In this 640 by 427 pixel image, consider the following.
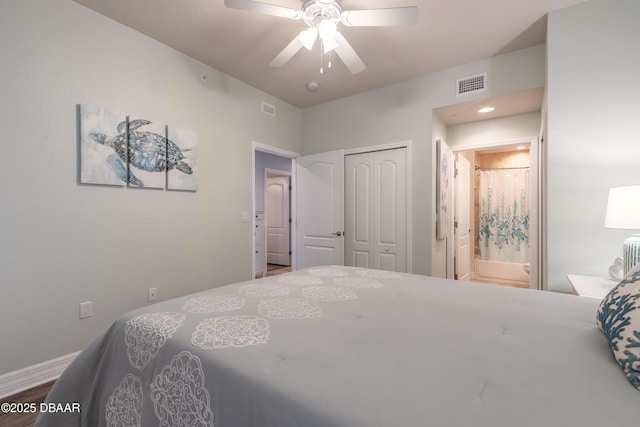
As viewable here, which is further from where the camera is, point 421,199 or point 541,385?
point 421,199

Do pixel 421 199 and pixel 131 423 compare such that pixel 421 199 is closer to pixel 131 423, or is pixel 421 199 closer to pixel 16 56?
pixel 131 423

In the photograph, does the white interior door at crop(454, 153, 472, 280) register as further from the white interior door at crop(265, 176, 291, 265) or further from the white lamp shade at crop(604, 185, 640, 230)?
the white interior door at crop(265, 176, 291, 265)

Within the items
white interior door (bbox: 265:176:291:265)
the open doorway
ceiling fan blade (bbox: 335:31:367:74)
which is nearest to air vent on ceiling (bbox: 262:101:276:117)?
ceiling fan blade (bbox: 335:31:367:74)

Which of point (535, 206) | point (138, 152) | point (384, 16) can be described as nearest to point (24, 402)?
point (138, 152)

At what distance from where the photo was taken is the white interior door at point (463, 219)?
420cm

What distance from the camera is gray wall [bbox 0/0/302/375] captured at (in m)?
1.87

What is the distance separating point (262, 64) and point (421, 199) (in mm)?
2298

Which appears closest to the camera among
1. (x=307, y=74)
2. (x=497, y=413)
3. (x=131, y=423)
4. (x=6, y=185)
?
(x=497, y=413)

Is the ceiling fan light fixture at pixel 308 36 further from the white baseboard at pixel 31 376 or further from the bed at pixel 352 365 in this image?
the white baseboard at pixel 31 376

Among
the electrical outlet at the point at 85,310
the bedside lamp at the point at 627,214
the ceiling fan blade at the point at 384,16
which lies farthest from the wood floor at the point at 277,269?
the bedside lamp at the point at 627,214

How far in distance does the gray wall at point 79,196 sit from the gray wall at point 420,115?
1700 mm

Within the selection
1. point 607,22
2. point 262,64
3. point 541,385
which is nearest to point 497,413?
point 541,385

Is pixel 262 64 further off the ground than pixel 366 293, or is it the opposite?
pixel 262 64

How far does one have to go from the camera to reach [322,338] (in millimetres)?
979
